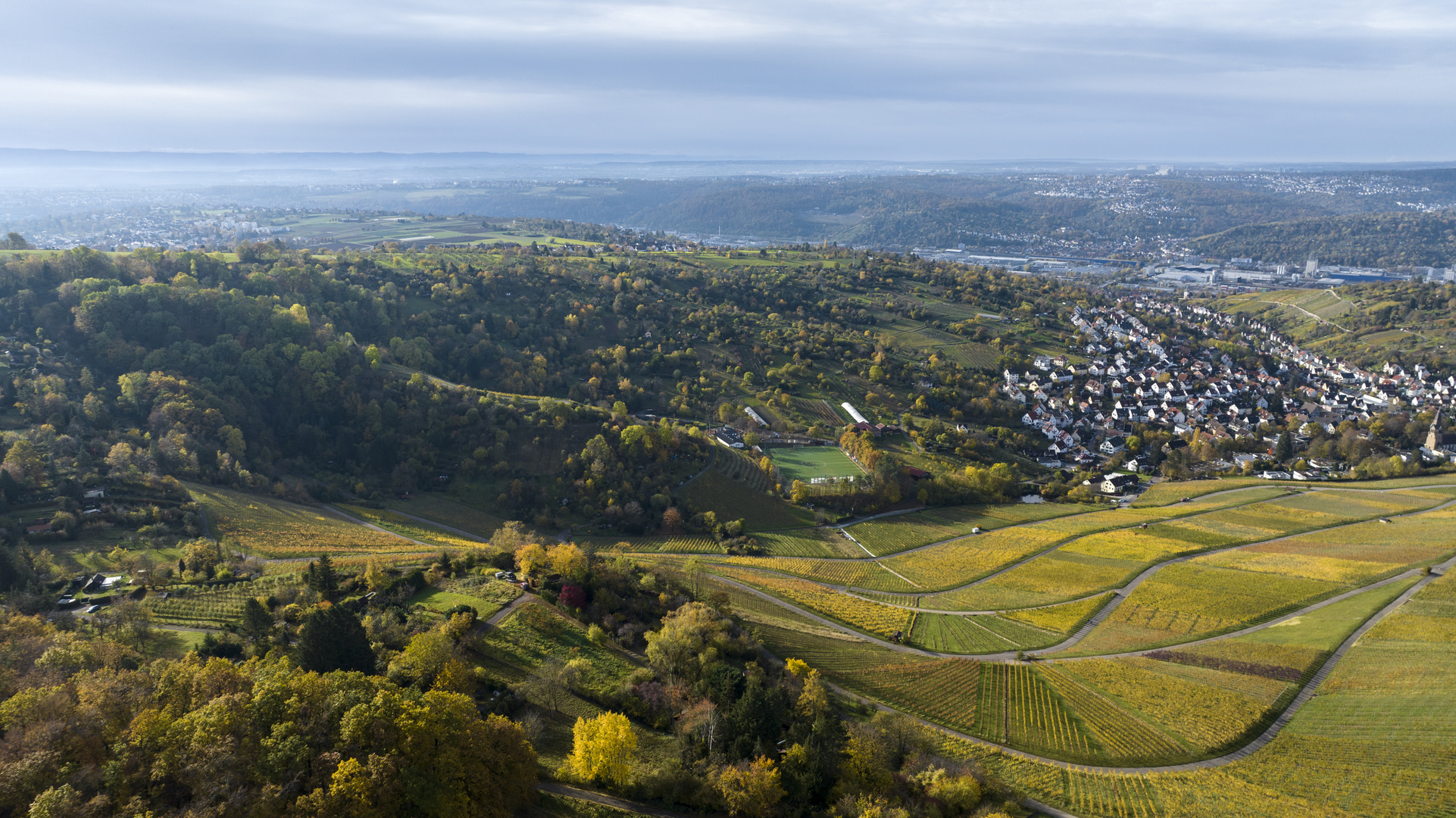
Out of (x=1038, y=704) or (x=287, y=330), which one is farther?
(x=287, y=330)

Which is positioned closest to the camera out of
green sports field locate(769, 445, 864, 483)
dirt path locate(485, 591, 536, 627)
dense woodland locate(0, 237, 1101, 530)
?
dirt path locate(485, 591, 536, 627)

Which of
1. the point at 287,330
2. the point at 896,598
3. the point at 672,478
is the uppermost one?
the point at 287,330

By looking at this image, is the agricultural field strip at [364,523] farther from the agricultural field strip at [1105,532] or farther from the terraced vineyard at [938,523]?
the terraced vineyard at [938,523]

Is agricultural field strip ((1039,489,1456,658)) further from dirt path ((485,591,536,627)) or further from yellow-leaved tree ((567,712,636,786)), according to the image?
dirt path ((485,591,536,627))

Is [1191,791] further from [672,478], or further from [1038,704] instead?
[672,478]

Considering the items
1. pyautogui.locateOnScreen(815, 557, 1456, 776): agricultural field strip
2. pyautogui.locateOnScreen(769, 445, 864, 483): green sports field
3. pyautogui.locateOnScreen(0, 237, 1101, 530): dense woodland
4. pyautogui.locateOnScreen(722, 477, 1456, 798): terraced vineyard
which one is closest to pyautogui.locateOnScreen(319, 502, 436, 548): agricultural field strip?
pyautogui.locateOnScreen(0, 237, 1101, 530): dense woodland

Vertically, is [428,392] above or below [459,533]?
above

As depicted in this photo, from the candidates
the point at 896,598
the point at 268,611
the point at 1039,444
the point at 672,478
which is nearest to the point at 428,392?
the point at 672,478

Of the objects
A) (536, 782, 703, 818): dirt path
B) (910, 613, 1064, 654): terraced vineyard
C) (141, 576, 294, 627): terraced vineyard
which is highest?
(141, 576, 294, 627): terraced vineyard
